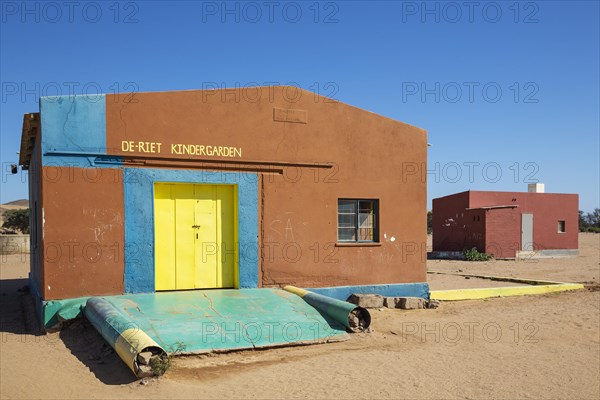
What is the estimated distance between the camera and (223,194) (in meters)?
10.5

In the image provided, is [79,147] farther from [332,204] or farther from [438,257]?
[438,257]

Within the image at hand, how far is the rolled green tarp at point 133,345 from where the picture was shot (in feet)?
20.6

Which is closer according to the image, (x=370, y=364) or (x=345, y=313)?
(x=370, y=364)

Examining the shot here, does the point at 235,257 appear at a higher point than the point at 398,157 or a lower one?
lower

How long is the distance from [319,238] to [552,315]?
5.68 metres

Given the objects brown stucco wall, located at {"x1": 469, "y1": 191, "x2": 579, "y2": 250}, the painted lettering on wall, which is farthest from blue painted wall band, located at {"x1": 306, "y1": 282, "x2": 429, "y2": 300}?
brown stucco wall, located at {"x1": 469, "y1": 191, "x2": 579, "y2": 250}

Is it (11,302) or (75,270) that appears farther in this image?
(11,302)

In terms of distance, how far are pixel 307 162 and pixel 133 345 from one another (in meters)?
5.87

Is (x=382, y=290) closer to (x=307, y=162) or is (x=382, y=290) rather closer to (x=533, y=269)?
(x=307, y=162)

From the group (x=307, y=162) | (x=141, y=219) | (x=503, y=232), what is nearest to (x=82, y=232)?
(x=141, y=219)

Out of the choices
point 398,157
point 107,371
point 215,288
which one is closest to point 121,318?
point 107,371

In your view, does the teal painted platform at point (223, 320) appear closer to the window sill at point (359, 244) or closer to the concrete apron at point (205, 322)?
the concrete apron at point (205, 322)

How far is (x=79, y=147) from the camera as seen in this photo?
29.8 ft

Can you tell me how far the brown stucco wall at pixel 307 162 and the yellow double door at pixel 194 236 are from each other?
1.95 feet
